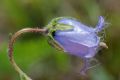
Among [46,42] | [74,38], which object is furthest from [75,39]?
[46,42]

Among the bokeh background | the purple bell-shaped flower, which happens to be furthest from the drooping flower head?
the bokeh background

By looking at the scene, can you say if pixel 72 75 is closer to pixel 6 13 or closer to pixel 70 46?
pixel 6 13

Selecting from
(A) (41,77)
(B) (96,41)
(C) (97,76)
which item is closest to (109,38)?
(C) (97,76)

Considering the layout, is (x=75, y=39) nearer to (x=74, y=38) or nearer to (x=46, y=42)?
(x=74, y=38)

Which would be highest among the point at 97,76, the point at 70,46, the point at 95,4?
the point at 95,4

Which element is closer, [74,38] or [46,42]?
[74,38]

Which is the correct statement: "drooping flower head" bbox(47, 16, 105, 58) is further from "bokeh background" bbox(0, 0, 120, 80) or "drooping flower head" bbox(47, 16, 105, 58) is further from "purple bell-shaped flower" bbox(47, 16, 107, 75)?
"bokeh background" bbox(0, 0, 120, 80)

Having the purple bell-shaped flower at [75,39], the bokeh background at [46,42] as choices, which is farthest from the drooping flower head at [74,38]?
the bokeh background at [46,42]
